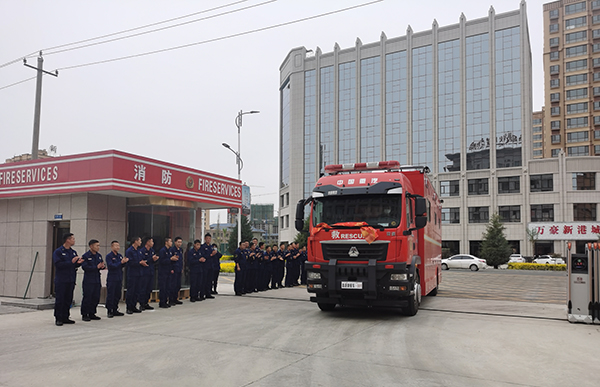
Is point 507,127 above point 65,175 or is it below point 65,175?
above

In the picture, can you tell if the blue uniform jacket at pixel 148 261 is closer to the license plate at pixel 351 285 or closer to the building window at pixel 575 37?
the license plate at pixel 351 285

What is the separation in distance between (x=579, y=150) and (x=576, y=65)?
14044 millimetres

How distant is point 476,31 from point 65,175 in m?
56.2

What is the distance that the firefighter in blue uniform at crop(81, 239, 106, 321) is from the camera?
10.1 meters

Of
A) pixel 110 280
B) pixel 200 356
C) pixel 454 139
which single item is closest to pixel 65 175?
pixel 110 280

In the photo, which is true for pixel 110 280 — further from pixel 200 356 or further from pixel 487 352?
pixel 487 352

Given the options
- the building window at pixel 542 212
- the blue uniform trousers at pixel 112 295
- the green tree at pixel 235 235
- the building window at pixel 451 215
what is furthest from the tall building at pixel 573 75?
the blue uniform trousers at pixel 112 295

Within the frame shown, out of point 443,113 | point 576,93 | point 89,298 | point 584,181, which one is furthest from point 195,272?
point 576,93

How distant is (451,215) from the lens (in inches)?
2244

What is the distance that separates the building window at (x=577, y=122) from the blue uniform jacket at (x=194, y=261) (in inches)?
3111

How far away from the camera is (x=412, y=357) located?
682cm

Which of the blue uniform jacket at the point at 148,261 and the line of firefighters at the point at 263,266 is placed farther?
the line of firefighters at the point at 263,266

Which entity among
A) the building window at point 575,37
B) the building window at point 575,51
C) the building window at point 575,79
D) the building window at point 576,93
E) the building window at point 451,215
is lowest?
the building window at point 451,215

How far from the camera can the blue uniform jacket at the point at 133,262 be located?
11.2 m
